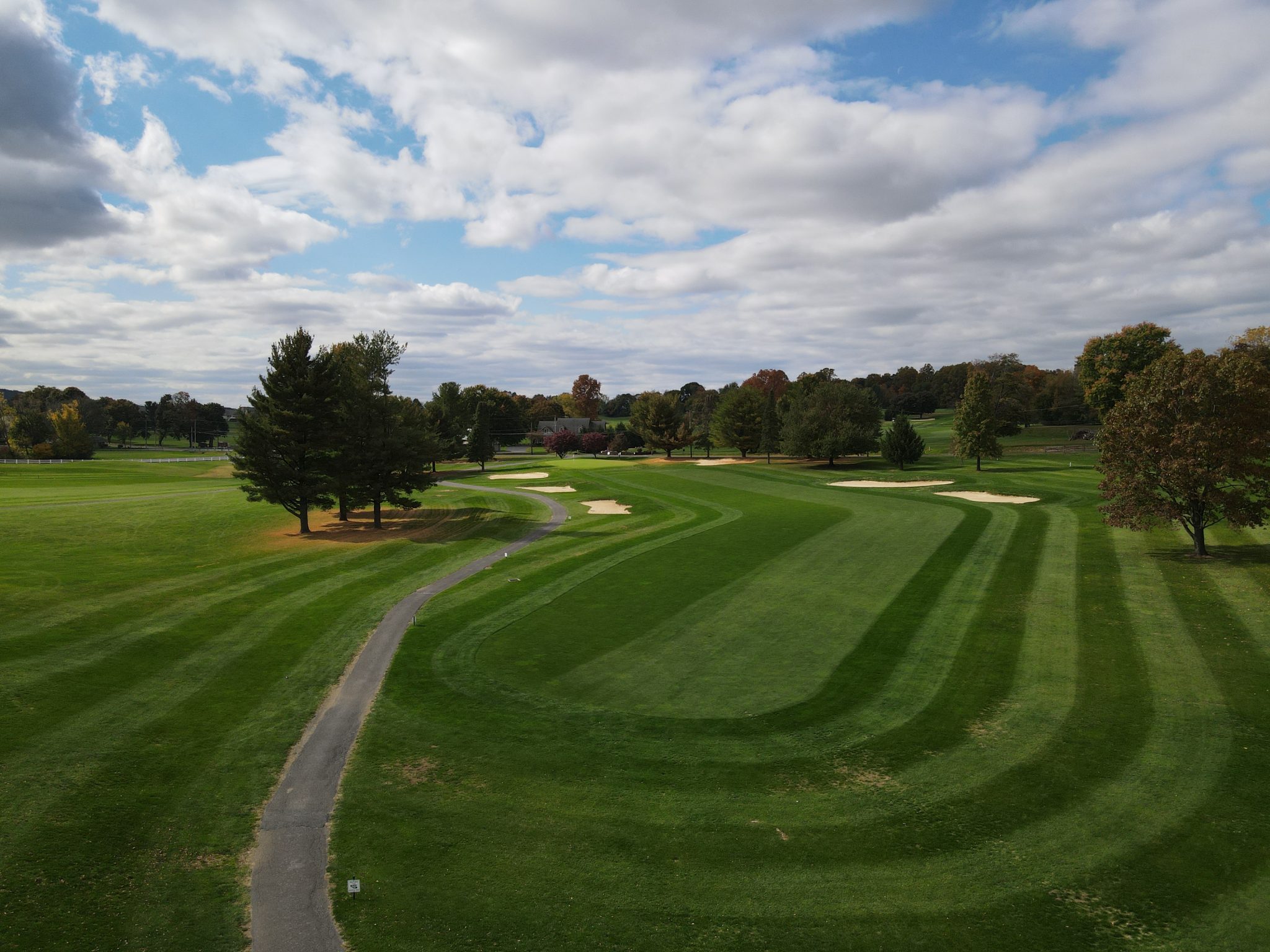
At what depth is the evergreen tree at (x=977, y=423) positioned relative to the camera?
68312mm

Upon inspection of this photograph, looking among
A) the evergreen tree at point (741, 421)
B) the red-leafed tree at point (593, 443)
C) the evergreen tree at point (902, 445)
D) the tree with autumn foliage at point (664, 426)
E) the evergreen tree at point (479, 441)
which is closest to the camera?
the evergreen tree at point (902, 445)

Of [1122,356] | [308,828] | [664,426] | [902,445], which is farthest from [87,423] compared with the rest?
[1122,356]

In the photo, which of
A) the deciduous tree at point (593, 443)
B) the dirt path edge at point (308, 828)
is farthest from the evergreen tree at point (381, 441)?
the deciduous tree at point (593, 443)

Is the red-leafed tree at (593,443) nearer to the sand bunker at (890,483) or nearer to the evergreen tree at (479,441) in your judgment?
the evergreen tree at (479,441)

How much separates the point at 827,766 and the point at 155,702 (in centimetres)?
1541

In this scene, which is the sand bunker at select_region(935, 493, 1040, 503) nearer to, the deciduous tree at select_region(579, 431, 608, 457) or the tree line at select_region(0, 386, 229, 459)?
the deciduous tree at select_region(579, 431, 608, 457)

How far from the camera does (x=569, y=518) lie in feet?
152

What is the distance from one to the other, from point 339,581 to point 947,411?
174411 millimetres

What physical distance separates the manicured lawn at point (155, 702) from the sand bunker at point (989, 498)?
33436mm

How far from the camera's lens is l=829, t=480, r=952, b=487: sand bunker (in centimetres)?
5725

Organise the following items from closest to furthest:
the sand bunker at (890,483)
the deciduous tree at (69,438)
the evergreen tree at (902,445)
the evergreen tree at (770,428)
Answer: the sand bunker at (890,483), the evergreen tree at (902,445), the evergreen tree at (770,428), the deciduous tree at (69,438)

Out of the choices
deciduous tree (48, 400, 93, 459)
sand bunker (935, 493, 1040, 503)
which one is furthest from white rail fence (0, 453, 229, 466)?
sand bunker (935, 493, 1040, 503)

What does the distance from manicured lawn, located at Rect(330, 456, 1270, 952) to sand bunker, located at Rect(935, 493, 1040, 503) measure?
61.4 feet

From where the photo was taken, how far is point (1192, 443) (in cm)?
2536
